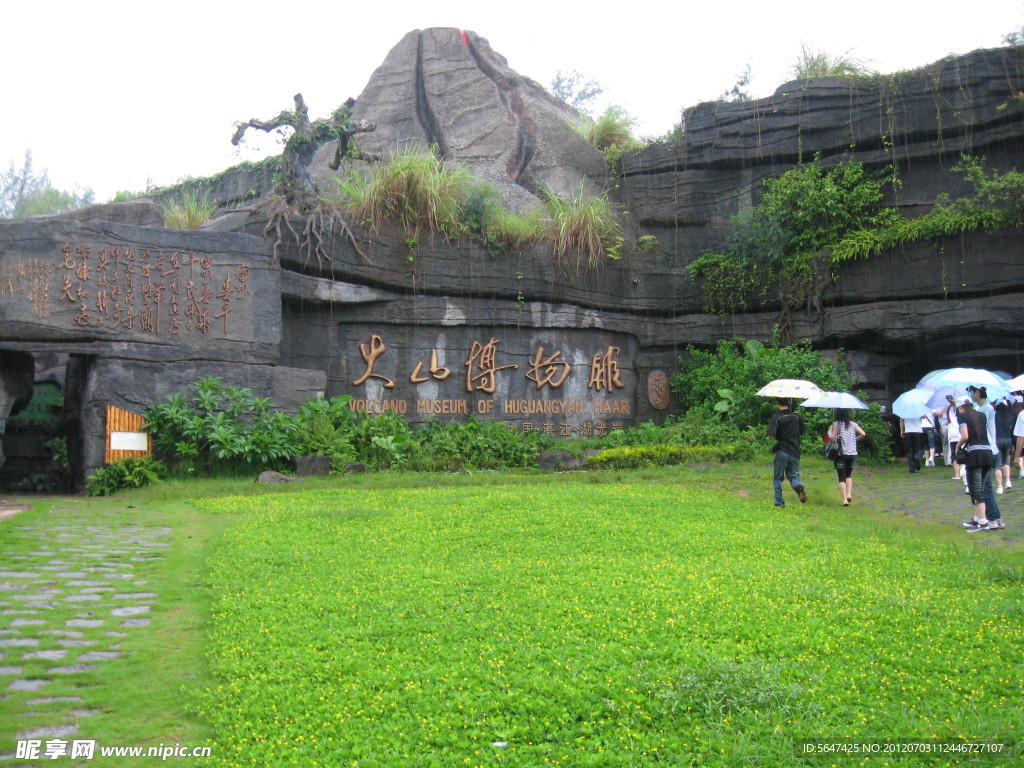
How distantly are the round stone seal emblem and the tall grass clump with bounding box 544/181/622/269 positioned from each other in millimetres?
2752

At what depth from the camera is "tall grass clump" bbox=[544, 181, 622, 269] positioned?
54.6 feet

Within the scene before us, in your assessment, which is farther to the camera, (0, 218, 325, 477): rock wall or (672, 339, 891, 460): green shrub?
(672, 339, 891, 460): green shrub

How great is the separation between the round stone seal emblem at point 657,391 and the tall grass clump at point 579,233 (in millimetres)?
2752

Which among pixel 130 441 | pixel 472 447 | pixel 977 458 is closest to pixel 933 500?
pixel 977 458

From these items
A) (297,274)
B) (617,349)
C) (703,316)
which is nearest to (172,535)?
(297,274)

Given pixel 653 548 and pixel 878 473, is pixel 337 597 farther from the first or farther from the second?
pixel 878 473

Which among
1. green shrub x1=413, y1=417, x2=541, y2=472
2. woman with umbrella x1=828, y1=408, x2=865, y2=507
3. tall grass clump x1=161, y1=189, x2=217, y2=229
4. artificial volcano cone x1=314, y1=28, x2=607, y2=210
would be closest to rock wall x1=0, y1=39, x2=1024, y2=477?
artificial volcano cone x1=314, y1=28, x2=607, y2=210

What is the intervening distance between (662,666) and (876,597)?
2.00 metres

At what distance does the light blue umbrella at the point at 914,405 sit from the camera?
44.2 ft

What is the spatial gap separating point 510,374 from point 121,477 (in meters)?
7.22

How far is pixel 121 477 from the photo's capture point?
11.5 metres

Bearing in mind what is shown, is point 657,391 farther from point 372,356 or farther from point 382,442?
point 382,442

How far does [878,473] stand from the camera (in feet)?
45.6
